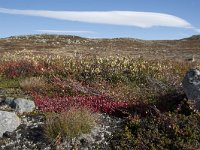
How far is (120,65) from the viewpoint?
2753 centimetres

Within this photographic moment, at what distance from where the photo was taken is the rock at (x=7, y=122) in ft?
45.6

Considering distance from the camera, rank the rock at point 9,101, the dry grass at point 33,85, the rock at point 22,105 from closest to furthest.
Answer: the rock at point 22,105 < the rock at point 9,101 < the dry grass at point 33,85

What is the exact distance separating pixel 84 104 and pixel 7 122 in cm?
351

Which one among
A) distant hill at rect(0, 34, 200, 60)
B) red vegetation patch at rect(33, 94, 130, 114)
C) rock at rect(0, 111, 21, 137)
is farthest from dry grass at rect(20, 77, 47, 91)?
Answer: distant hill at rect(0, 34, 200, 60)

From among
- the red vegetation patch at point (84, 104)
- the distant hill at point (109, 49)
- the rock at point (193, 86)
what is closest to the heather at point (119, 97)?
the red vegetation patch at point (84, 104)

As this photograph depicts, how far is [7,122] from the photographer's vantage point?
14.0m

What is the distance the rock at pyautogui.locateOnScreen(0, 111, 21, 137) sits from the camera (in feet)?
45.6

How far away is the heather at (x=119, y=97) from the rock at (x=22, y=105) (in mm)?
346

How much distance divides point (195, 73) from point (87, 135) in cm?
441

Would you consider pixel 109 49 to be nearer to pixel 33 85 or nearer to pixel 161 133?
pixel 33 85

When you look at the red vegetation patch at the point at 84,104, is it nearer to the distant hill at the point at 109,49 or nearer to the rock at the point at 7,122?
the rock at the point at 7,122

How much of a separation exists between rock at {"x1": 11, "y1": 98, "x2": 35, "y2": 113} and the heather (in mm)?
346

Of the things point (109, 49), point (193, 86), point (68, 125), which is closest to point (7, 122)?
point (68, 125)

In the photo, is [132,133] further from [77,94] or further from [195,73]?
[77,94]
